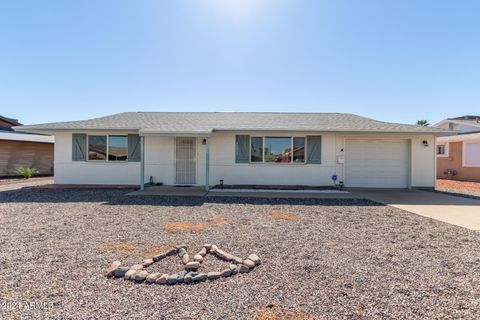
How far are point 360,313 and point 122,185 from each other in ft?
37.4

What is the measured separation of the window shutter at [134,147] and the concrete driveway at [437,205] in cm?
930

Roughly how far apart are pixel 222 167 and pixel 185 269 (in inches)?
341

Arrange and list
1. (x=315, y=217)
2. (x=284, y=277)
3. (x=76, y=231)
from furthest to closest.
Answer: (x=315, y=217)
(x=76, y=231)
(x=284, y=277)

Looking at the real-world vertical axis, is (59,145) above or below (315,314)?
above

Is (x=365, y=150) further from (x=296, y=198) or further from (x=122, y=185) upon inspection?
(x=122, y=185)

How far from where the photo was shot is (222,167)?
12.3m

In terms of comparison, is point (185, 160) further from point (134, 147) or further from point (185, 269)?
point (185, 269)

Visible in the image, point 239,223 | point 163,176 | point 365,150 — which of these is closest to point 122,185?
point 163,176

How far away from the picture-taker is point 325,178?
12.3 metres

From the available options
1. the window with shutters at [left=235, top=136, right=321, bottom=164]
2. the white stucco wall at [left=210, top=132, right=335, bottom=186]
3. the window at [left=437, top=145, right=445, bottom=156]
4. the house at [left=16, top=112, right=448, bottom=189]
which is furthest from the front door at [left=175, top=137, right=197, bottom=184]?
the window at [left=437, top=145, right=445, bottom=156]

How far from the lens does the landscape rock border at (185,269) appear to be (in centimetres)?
344

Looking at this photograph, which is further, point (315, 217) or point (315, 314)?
point (315, 217)

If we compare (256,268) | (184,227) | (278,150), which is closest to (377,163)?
(278,150)

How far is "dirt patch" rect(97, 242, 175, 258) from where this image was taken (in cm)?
433
